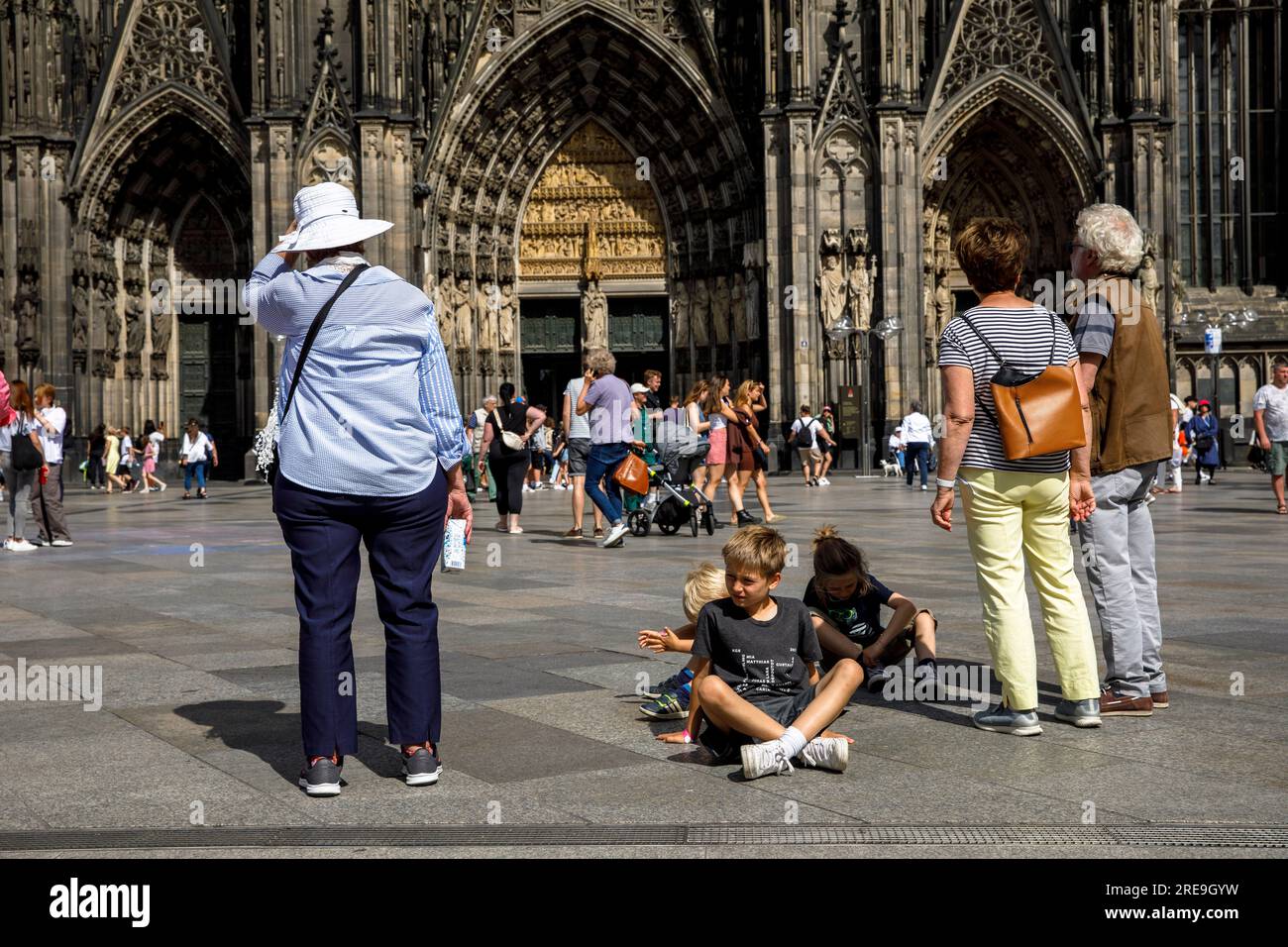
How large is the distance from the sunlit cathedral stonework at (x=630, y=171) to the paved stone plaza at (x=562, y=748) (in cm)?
1945

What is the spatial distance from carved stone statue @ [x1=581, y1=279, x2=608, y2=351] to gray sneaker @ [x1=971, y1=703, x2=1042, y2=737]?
90.1ft

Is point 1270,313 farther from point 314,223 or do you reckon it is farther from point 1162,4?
point 314,223

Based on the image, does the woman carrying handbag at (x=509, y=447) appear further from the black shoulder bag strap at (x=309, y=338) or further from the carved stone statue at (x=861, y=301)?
the carved stone statue at (x=861, y=301)

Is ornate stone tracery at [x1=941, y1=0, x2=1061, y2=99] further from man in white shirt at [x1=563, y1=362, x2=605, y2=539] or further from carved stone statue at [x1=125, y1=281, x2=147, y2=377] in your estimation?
man in white shirt at [x1=563, y1=362, x2=605, y2=539]

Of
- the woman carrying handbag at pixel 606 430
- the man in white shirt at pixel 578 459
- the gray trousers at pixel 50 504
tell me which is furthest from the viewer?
the man in white shirt at pixel 578 459

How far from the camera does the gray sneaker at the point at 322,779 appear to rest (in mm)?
4285

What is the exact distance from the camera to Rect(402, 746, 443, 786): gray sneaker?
4.40 meters

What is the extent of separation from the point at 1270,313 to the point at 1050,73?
24.6 feet

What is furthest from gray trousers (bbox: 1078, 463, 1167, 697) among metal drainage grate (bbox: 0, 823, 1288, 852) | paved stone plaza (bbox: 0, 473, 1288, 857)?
metal drainage grate (bbox: 0, 823, 1288, 852)

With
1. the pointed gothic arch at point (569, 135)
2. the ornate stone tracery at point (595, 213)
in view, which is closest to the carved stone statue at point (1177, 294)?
the pointed gothic arch at point (569, 135)

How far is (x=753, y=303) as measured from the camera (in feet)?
97.8

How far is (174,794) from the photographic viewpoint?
4309 mm

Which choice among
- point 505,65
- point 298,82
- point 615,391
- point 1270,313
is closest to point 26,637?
point 615,391

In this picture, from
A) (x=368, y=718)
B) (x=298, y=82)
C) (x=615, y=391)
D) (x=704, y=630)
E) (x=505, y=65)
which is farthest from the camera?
(x=505, y=65)
